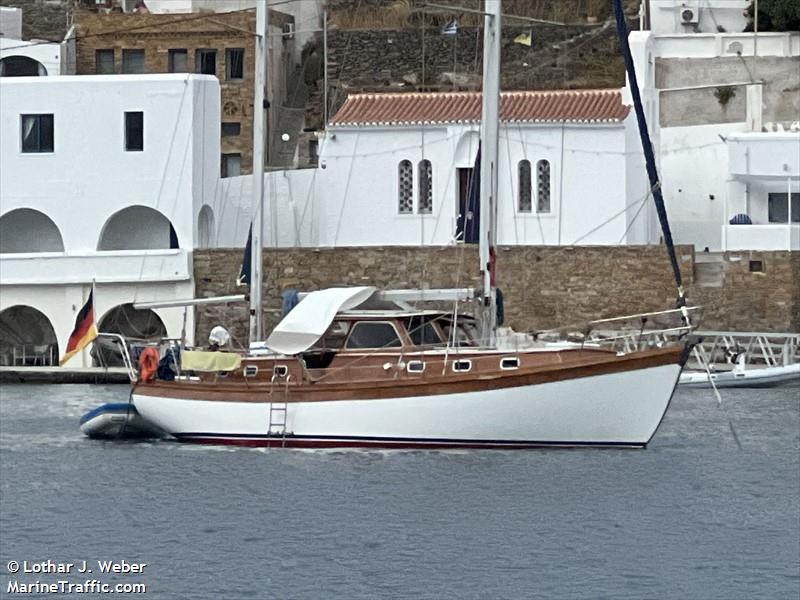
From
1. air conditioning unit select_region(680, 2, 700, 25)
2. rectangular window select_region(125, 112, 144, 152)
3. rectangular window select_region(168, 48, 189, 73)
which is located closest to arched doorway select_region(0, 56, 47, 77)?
rectangular window select_region(168, 48, 189, 73)

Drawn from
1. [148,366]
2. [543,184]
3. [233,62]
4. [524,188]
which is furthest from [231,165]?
[148,366]

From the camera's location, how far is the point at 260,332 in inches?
1395

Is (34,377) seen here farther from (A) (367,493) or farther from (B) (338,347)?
(A) (367,493)

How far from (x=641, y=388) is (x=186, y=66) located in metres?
27.2

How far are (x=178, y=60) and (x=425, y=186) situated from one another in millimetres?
9593

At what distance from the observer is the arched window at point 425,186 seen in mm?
49344

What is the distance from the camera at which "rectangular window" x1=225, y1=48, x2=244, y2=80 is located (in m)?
55.1

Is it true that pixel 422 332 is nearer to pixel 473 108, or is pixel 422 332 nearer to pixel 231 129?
pixel 473 108

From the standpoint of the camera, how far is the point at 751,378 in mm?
42688

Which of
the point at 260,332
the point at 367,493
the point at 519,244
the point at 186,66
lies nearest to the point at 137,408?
the point at 260,332

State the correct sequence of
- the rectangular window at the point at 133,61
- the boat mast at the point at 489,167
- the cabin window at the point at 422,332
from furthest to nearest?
the rectangular window at the point at 133,61
the boat mast at the point at 489,167
the cabin window at the point at 422,332

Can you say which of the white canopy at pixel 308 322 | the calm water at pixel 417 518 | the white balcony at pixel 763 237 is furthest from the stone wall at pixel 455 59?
the white canopy at pixel 308 322

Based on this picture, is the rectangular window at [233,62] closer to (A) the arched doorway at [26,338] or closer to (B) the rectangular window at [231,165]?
(B) the rectangular window at [231,165]

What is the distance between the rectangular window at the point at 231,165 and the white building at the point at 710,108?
10830 mm
